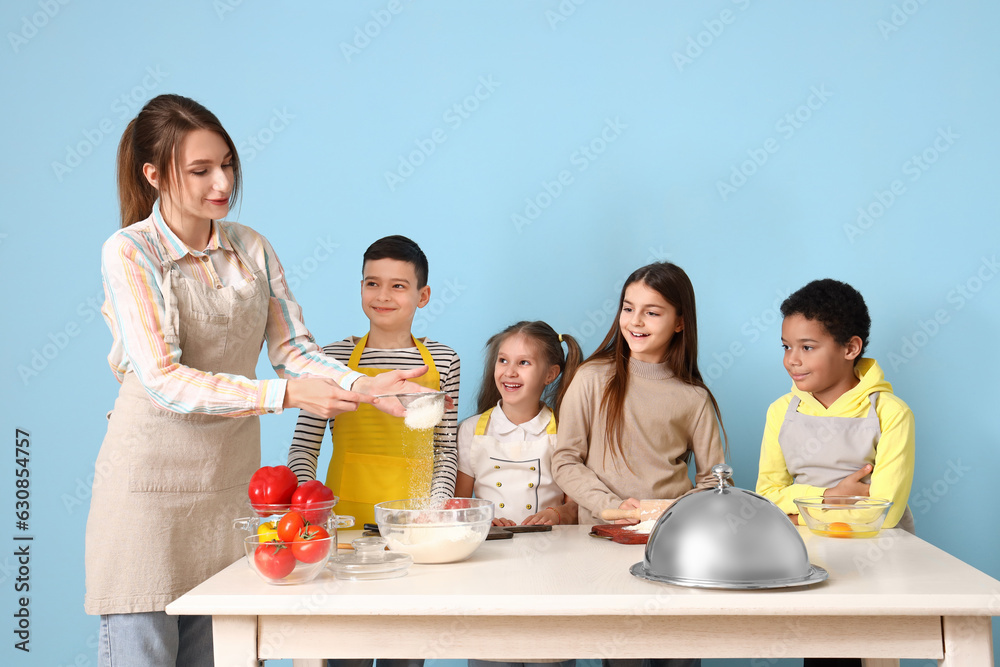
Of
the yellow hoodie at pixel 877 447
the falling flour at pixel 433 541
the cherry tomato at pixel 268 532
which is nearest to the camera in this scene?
the cherry tomato at pixel 268 532

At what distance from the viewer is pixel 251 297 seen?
5.36 ft

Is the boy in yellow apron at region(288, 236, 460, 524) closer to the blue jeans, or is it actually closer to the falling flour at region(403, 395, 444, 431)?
the falling flour at region(403, 395, 444, 431)

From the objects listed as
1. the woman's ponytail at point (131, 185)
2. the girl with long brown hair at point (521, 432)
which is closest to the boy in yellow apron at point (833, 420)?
the girl with long brown hair at point (521, 432)

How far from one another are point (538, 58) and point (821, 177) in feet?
3.33


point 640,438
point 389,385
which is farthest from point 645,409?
point 389,385

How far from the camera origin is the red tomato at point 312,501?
1.31 meters

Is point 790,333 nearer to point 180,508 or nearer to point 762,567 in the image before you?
point 762,567

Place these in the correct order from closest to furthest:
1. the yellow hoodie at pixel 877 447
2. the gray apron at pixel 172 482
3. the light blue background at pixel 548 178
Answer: the gray apron at pixel 172 482 → the yellow hoodie at pixel 877 447 → the light blue background at pixel 548 178

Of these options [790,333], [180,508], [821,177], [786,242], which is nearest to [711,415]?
[790,333]

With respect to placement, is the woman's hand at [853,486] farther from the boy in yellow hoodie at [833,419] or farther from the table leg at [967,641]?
the table leg at [967,641]

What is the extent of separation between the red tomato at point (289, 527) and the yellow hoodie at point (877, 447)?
126 cm

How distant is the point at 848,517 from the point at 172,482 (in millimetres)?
1306

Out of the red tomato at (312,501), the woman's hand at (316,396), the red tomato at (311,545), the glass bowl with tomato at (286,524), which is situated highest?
the woman's hand at (316,396)

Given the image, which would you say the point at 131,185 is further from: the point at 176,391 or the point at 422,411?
the point at 422,411
